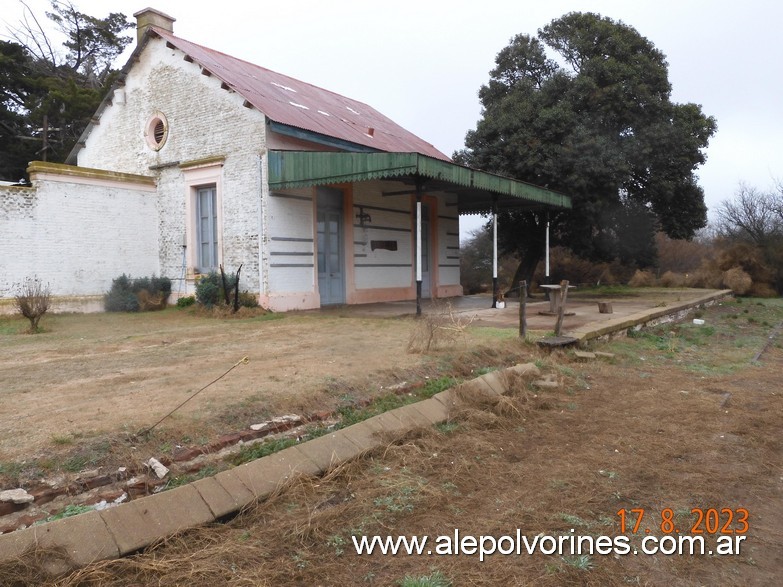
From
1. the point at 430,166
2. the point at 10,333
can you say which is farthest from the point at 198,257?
the point at 430,166

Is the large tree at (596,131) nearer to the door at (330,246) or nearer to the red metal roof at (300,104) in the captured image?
the red metal roof at (300,104)

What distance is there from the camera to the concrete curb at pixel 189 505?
9.41 ft

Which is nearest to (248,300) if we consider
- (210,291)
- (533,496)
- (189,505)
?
(210,291)

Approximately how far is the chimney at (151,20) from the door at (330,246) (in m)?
6.89

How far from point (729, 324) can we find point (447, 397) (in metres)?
10.8

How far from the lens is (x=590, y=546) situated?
3189mm

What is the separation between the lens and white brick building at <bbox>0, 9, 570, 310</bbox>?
12.7 meters

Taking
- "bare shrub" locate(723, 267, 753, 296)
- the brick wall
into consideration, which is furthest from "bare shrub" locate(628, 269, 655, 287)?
the brick wall

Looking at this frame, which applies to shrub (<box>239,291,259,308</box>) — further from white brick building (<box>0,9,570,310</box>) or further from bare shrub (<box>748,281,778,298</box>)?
bare shrub (<box>748,281,778,298</box>)

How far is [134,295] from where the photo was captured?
14188 mm

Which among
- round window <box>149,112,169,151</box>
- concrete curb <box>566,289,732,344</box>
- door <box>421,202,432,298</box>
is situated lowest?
concrete curb <box>566,289,732,344</box>

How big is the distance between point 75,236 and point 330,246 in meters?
6.04

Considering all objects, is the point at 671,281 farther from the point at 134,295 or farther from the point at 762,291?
the point at 134,295

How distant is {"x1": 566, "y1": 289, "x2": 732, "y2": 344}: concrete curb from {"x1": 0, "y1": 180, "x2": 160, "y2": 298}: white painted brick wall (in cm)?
1116
